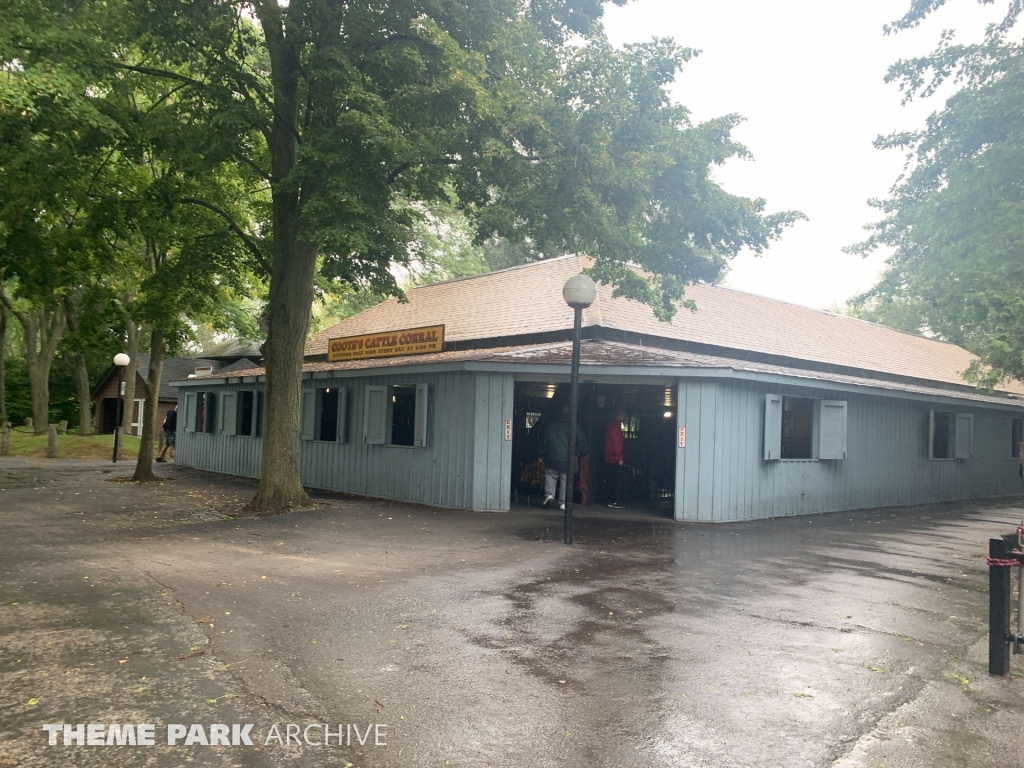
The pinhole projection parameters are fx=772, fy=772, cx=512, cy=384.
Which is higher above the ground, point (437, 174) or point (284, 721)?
point (437, 174)

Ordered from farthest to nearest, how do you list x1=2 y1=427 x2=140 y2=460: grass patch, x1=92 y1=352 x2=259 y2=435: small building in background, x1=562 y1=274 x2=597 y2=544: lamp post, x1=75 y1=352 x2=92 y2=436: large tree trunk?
x1=92 y1=352 x2=259 y2=435: small building in background → x1=75 y1=352 x2=92 y2=436: large tree trunk → x1=2 y1=427 x2=140 y2=460: grass patch → x1=562 y1=274 x2=597 y2=544: lamp post

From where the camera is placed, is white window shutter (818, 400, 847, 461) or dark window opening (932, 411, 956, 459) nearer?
white window shutter (818, 400, 847, 461)

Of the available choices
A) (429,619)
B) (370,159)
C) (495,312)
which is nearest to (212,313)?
(495,312)

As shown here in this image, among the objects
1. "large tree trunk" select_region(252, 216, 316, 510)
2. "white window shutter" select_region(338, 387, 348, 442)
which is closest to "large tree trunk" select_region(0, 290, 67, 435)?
"white window shutter" select_region(338, 387, 348, 442)

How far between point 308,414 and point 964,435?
55.0 feet

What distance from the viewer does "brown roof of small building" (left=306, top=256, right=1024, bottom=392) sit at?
1819 cm

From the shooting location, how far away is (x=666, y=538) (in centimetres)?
1132

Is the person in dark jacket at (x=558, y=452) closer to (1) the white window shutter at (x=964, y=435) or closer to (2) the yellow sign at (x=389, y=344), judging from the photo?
(2) the yellow sign at (x=389, y=344)

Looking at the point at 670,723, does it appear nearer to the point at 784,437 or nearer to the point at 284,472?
the point at 284,472

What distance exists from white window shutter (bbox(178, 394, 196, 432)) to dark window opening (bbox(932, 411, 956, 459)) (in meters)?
21.6

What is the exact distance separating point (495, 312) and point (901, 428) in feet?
33.2

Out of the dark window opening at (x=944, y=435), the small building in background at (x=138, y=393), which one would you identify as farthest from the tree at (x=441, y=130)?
the small building in background at (x=138, y=393)

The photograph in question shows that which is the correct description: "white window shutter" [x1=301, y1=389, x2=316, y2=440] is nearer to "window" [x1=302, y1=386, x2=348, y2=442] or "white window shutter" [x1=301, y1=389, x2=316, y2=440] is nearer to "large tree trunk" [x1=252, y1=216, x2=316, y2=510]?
"window" [x1=302, y1=386, x2=348, y2=442]

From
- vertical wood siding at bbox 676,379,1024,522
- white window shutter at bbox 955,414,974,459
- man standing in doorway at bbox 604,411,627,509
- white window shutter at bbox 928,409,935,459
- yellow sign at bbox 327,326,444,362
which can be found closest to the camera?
vertical wood siding at bbox 676,379,1024,522
